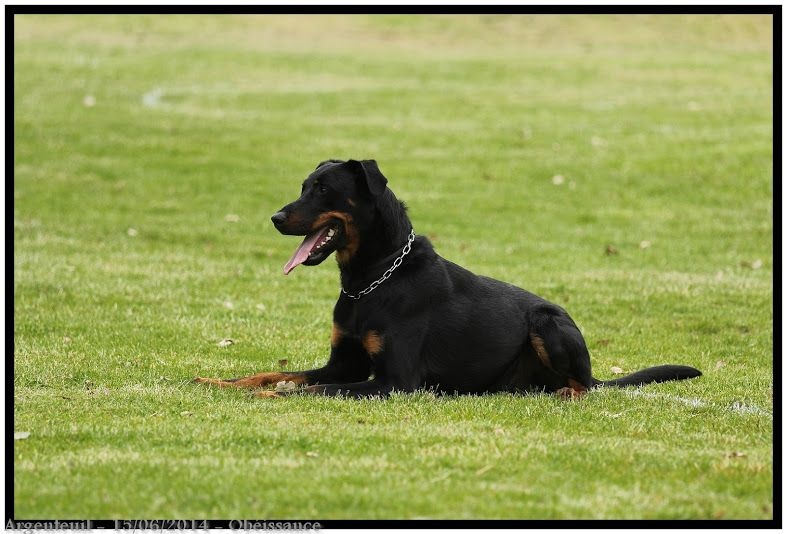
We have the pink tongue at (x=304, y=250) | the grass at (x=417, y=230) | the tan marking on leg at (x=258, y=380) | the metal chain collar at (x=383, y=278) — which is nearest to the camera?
the grass at (x=417, y=230)

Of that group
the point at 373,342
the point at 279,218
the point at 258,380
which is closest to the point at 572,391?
the point at 373,342

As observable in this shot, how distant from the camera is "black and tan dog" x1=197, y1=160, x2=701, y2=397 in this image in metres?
7.84

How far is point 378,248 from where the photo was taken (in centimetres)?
801

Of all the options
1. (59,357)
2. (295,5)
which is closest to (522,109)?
(295,5)

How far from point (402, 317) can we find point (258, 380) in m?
1.15

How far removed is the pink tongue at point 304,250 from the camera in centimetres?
778

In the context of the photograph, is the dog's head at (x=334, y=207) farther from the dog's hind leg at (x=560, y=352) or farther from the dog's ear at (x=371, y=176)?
the dog's hind leg at (x=560, y=352)

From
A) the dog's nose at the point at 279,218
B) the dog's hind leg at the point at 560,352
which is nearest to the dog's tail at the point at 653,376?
the dog's hind leg at the point at 560,352

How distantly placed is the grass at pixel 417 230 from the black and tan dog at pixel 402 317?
352 millimetres

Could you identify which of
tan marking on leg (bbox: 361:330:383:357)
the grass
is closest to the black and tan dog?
tan marking on leg (bbox: 361:330:383:357)

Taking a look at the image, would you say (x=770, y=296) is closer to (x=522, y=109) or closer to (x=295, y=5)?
(x=295, y=5)

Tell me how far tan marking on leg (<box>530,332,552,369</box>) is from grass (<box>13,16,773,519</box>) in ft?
1.19

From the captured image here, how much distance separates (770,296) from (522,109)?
13.4m

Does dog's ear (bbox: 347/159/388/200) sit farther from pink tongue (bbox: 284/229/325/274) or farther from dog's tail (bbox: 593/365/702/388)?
dog's tail (bbox: 593/365/702/388)
